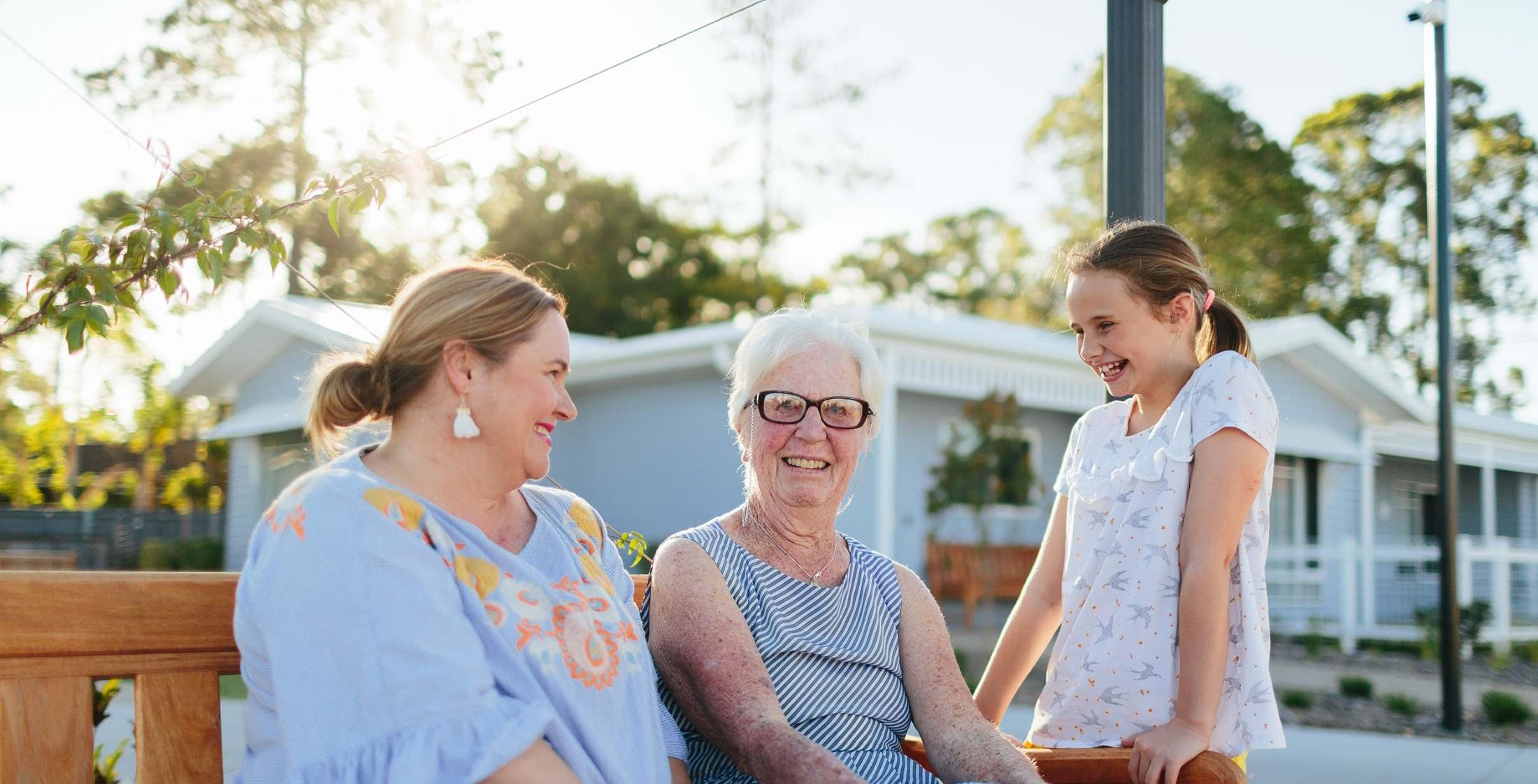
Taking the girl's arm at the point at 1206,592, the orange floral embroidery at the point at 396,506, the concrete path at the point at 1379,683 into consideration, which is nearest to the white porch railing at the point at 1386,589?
the concrete path at the point at 1379,683

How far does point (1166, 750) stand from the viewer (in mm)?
2293

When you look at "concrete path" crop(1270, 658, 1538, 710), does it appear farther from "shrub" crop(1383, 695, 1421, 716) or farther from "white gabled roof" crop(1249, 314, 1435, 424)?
"white gabled roof" crop(1249, 314, 1435, 424)

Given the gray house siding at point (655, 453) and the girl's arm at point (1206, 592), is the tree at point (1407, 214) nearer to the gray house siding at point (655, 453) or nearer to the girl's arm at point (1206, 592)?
the gray house siding at point (655, 453)

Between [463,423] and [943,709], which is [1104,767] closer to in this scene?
[943,709]

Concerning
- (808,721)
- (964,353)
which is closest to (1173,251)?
(808,721)

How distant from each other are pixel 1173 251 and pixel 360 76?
2.14 m

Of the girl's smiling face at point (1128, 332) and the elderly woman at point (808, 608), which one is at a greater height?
the girl's smiling face at point (1128, 332)

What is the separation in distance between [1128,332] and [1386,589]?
15812 mm

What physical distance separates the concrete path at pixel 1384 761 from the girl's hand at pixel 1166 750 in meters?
3.82

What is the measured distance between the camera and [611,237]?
27719 mm

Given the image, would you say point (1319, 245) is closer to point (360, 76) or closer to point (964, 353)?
point (964, 353)

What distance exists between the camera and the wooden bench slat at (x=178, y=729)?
1.89m

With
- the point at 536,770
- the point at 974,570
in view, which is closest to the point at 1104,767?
the point at 536,770

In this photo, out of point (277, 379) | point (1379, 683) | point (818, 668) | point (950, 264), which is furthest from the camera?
point (950, 264)
